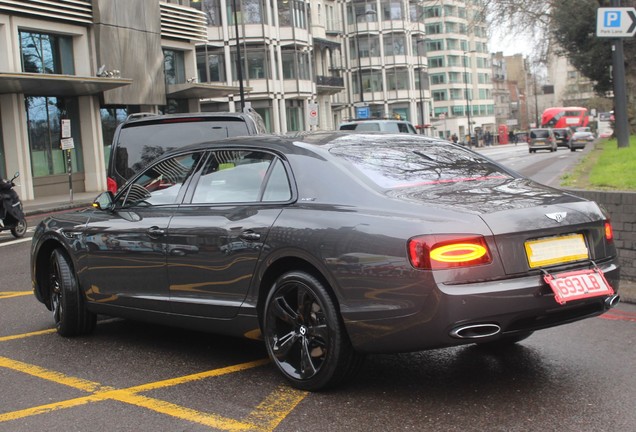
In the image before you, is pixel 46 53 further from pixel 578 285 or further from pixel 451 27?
pixel 451 27

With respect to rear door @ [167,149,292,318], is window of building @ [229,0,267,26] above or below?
above

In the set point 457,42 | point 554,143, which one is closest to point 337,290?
point 554,143

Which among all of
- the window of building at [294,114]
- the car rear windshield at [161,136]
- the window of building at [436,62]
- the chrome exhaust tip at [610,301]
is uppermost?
the window of building at [436,62]

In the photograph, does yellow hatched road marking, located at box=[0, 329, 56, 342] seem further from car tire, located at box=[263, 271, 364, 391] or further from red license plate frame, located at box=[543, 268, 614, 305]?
red license plate frame, located at box=[543, 268, 614, 305]

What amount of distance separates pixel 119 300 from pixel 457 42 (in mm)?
121706

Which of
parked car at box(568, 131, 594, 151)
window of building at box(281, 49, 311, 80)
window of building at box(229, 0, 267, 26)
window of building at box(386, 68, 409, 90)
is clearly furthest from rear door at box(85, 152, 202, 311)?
window of building at box(386, 68, 409, 90)

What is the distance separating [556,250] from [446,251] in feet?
2.44

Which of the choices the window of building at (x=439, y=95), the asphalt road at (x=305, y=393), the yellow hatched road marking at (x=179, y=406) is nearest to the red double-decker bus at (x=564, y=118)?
the window of building at (x=439, y=95)

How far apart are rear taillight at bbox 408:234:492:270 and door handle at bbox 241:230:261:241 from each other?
113 cm

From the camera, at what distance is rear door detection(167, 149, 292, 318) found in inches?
192

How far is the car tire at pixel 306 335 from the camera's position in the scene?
441 cm

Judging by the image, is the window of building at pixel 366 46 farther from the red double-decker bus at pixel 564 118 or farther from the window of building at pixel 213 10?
the window of building at pixel 213 10

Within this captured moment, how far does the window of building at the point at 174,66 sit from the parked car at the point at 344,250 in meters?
32.3

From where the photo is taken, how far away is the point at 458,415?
4.13 m
